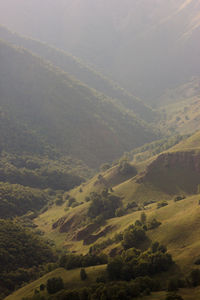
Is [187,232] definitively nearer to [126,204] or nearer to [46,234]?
[126,204]

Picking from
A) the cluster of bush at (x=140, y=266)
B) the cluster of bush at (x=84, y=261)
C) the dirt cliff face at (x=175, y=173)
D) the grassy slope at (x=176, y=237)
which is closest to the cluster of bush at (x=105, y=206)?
the dirt cliff face at (x=175, y=173)

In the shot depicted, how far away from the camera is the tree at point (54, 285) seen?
75.2 m

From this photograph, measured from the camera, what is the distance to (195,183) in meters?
135

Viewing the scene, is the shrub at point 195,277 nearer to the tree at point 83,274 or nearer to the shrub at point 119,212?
the tree at point 83,274

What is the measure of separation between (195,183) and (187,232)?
175ft

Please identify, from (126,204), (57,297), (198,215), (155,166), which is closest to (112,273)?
(57,297)

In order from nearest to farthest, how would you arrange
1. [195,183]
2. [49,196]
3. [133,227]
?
[133,227]
[195,183]
[49,196]

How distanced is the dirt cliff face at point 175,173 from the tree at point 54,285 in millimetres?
67533

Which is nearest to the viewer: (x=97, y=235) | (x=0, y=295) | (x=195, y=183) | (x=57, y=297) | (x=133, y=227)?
(x=57, y=297)

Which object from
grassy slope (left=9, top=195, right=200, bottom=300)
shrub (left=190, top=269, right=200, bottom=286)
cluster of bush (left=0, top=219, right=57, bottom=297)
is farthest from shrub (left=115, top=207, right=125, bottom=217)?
shrub (left=190, top=269, right=200, bottom=286)

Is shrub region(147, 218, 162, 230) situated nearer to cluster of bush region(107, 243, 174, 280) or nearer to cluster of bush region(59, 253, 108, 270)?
cluster of bush region(59, 253, 108, 270)

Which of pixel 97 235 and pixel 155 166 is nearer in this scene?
pixel 97 235

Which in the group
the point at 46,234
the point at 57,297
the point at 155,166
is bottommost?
the point at 57,297

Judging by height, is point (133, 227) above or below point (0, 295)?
above
